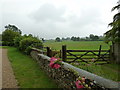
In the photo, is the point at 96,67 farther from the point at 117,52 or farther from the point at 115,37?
the point at 117,52

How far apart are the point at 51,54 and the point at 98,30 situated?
2563 millimetres

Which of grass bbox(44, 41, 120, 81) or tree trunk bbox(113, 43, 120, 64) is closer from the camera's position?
grass bbox(44, 41, 120, 81)

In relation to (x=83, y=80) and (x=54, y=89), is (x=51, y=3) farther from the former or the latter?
(x=83, y=80)

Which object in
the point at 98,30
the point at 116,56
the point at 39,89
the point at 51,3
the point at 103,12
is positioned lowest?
the point at 39,89

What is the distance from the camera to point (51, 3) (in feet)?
36.9

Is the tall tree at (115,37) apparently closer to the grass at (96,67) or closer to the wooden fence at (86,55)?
the wooden fence at (86,55)

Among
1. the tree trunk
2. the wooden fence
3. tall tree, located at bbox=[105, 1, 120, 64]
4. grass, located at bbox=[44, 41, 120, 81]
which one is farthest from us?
the tree trunk

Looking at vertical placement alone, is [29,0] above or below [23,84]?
above

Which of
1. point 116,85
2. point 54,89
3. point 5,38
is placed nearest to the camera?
point 116,85

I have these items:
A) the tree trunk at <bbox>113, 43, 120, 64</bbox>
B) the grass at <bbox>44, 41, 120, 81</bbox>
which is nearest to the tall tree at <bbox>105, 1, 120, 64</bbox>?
the tree trunk at <bbox>113, 43, 120, 64</bbox>

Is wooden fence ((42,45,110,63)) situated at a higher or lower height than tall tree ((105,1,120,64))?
lower

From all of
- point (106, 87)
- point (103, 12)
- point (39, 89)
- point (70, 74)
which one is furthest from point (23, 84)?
point (103, 12)

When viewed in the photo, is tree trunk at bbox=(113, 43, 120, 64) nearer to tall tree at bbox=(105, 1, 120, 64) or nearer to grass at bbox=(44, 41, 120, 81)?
tall tree at bbox=(105, 1, 120, 64)

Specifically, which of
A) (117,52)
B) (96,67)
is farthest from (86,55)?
(96,67)
